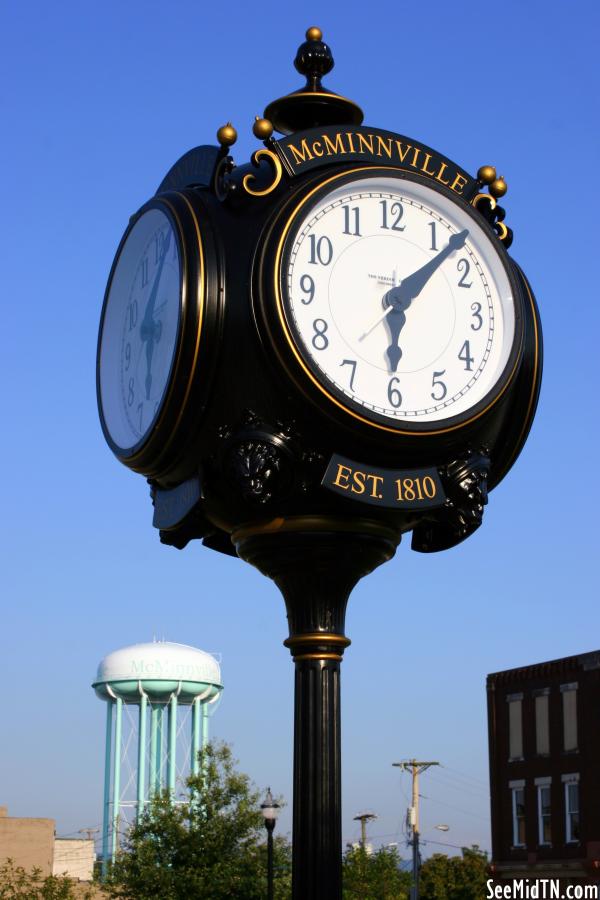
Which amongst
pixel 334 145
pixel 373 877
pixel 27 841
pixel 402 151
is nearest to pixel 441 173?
pixel 402 151

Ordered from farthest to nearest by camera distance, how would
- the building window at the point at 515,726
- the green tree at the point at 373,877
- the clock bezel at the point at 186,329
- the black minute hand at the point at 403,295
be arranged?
the green tree at the point at 373,877
the building window at the point at 515,726
the black minute hand at the point at 403,295
the clock bezel at the point at 186,329

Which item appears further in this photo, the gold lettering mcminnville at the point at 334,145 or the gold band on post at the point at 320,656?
the gold lettering mcminnville at the point at 334,145

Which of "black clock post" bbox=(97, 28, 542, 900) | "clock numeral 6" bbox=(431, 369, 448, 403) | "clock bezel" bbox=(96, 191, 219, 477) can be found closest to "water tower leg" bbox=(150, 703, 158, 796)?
"black clock post" bbox=(97, 28, 542, 900)

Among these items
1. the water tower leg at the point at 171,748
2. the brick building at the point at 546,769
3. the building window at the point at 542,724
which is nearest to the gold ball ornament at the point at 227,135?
the brick building at the point at 546,769

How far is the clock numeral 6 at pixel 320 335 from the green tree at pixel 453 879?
2080 inches

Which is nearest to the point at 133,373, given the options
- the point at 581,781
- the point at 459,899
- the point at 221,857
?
the point at 221,857

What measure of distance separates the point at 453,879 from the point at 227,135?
55.3 meters

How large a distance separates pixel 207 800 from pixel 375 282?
26.5m

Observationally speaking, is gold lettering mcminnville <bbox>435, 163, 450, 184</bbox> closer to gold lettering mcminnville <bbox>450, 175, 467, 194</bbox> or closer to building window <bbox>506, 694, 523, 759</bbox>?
gold lettering mcminnville <bbox>450, 175, 467, 194</bbox>

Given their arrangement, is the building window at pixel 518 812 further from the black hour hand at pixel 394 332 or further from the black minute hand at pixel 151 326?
the black hour hand at pixel 394 332

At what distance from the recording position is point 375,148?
634 cm

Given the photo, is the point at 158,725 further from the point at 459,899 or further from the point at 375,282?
the point at 375,282

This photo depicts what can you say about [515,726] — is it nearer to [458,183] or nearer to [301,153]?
[458,183]

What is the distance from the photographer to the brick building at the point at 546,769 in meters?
41.1
